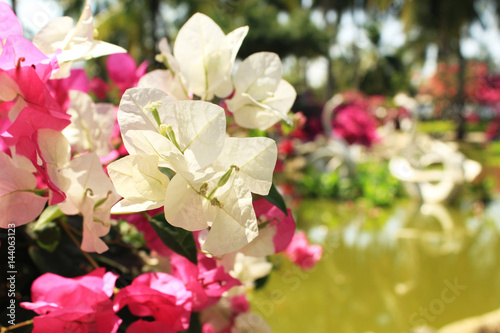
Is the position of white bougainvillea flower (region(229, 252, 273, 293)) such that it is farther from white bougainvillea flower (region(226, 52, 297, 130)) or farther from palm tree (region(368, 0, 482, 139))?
palm tree (region(368, 0, 482, 139))

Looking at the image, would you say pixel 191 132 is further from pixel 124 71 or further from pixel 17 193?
pixel 124 71

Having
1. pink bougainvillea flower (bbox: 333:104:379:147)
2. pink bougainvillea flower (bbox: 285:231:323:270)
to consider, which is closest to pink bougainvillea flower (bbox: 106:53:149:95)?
pink bougainvillea flower (bbox: 285:231:323:270)

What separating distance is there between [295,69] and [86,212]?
11.7 meters

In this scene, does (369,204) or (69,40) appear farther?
(369,204)

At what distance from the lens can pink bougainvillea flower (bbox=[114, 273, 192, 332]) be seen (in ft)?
0.93

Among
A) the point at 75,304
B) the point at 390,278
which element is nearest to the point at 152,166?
the point at 75,304

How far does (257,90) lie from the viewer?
0.34 m

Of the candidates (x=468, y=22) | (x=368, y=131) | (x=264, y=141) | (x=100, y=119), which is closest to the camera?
(x=264, y=141)

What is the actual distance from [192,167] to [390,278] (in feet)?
7.99

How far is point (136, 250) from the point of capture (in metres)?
0.42

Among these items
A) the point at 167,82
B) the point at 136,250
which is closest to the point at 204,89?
the point at 167,82

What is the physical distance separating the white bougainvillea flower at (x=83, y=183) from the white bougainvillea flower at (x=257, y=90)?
109 millimetres

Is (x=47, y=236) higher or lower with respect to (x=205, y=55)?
lower

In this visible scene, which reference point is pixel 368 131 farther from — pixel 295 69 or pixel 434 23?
pixel 434 23
